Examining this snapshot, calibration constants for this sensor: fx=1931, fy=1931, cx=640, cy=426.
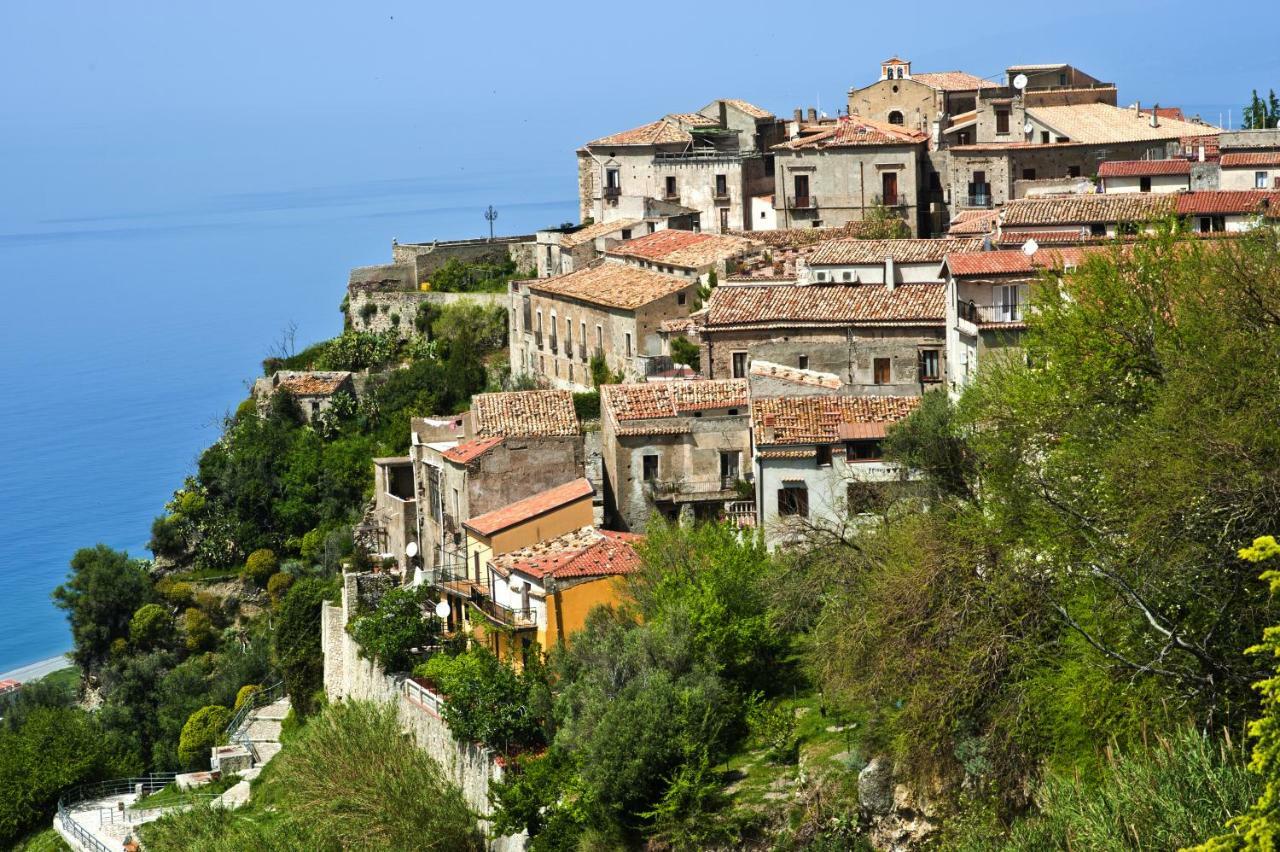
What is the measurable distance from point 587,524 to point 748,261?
15.5m

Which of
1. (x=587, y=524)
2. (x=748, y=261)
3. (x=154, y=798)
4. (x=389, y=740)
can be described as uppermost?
(x=748, y=261)

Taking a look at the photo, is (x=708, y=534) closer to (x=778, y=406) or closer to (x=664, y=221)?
→ (x=778, y=406)

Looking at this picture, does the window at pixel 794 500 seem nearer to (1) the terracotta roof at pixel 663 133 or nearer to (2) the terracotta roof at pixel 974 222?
(2) the terracotta roof at pixel 974 222

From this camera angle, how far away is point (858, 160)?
A: 53.3 m

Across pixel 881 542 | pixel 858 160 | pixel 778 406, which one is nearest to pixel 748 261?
pixel 858 160

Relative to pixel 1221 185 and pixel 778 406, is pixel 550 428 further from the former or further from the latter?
pixel 1221 185

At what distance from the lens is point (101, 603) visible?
55.8 m

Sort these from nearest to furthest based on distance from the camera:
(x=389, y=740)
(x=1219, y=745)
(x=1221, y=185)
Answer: (x=1219, y=745), (x=389, y=740), (x=1221, y=185)

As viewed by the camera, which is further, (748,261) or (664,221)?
(664,221)

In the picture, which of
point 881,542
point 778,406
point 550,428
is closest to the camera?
point 881,542

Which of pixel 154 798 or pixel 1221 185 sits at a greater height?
pixel 1221 185

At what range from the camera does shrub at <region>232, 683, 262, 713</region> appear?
1777 inches

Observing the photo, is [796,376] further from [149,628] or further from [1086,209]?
[149,628]

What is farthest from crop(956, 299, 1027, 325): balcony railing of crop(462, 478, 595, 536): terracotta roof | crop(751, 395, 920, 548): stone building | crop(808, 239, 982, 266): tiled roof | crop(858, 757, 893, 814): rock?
crop(858, 757, 893, 814): rock
